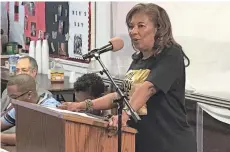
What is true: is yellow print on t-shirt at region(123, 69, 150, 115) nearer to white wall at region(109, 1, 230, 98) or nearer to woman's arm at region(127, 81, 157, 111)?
woman's arm at region(127, 81, 157, 111)

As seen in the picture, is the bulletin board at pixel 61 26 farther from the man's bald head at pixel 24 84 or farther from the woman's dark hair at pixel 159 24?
the woman's dark hair at pixel 159 24

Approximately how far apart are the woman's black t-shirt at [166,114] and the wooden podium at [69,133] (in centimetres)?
13

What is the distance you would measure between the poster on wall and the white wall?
1.28m

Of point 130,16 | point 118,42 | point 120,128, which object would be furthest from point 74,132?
point 130,16

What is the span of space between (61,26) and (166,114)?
332 centimetres

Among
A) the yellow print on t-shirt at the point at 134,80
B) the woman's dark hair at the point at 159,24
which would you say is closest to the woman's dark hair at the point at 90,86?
the yellow print on t-shirt at the point at 134,80

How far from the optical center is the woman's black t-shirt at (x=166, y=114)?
6.70ft

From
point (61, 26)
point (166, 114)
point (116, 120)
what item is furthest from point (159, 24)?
point (61, 26)

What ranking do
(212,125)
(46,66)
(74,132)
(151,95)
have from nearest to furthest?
(74,132)
(151,95)
(212,125)
(46,66)

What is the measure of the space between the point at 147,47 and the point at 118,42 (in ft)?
0.43

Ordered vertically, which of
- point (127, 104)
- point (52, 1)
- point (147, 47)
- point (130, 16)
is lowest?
point (127, 104)

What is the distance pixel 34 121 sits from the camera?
81.1 inches

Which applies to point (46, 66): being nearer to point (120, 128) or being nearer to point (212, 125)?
point (212, 125)

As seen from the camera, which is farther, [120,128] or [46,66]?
[46,66]
